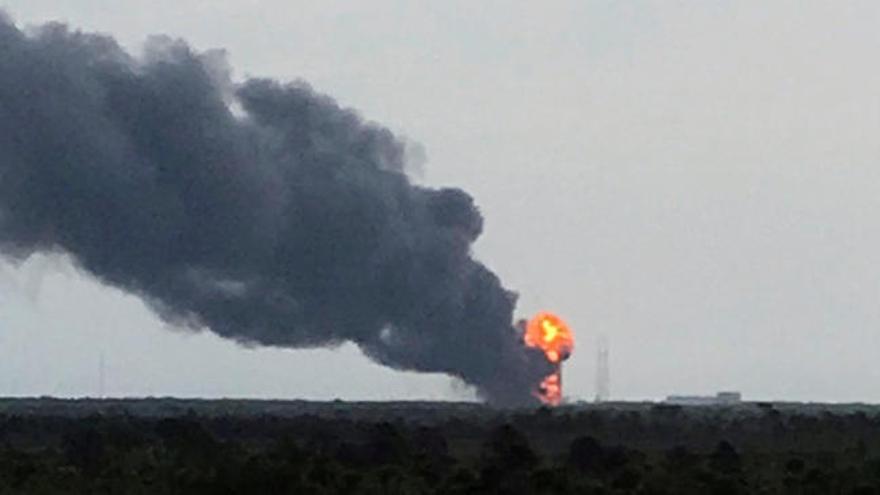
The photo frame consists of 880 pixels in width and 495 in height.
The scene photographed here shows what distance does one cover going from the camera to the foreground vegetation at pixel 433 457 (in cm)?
5416

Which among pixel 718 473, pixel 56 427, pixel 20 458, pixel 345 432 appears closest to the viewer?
pixel 718 473

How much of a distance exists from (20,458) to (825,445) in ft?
105

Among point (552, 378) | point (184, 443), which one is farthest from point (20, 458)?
point (552, 378)

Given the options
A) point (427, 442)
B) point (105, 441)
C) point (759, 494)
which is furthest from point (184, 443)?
point (759, 494)

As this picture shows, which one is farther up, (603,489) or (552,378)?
(552,378)

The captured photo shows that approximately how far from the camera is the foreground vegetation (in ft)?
178

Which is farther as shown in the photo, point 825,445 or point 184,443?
point 825,445

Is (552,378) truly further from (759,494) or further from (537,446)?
(759,494)

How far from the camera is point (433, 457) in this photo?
71875 mm

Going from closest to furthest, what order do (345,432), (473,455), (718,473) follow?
(718,473) < (473,455) < (345,432)

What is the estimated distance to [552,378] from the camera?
124m

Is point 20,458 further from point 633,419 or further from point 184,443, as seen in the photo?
point 633,419

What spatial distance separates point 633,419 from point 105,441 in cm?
5008

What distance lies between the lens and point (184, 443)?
77438mm
